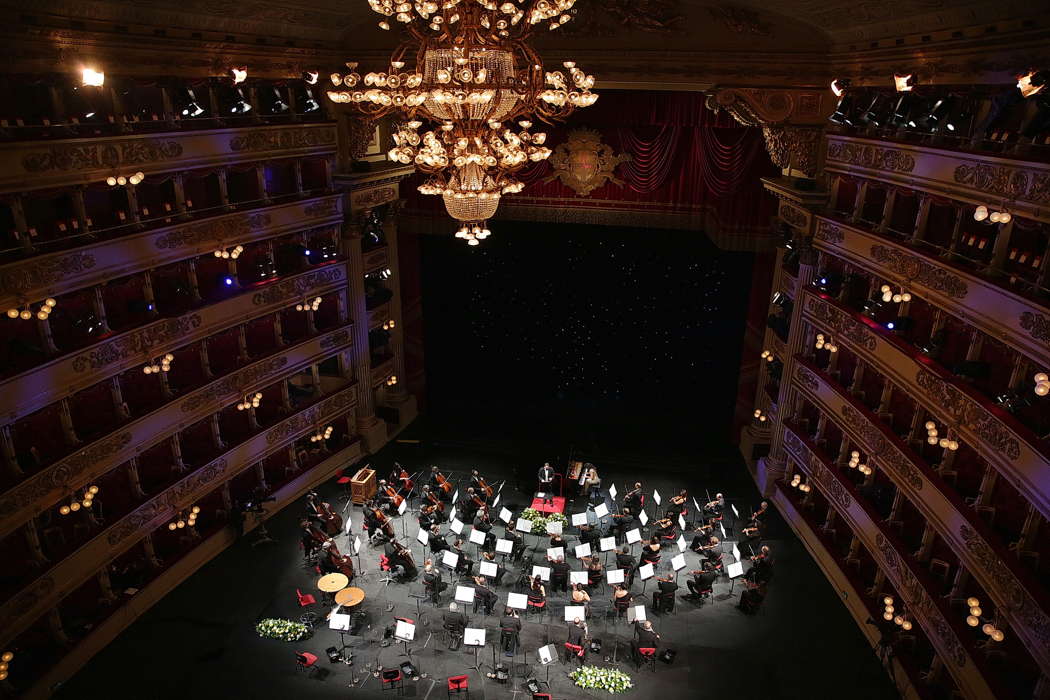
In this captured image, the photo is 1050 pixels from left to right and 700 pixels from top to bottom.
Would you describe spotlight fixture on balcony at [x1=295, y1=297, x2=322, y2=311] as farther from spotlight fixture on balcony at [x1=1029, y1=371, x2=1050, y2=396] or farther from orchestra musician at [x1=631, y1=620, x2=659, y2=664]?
spotlight fixture on balcony at [x1=1029, y1=371, x2=1050, y2=396]

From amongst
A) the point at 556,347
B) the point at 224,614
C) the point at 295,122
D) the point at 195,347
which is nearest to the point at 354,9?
the point at 295,122

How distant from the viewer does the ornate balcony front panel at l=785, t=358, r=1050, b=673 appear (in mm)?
9234

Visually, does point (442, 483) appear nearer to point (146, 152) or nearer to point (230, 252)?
point (230, 252)

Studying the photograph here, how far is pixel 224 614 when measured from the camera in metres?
14.2

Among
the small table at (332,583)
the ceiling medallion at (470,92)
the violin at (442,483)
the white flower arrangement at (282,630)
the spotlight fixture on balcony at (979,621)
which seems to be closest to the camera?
the ceiling medallion at (470,92)

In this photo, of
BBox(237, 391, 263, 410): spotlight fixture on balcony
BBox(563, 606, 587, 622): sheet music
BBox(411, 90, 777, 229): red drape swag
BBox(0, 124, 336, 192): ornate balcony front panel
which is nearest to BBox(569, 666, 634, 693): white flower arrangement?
BBox(563, 606, 587, 622): sheet music

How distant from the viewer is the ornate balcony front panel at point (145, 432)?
1162 cm

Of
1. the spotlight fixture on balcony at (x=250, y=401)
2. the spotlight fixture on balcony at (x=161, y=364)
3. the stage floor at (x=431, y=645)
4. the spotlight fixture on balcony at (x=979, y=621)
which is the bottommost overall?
the stage floor at (x=431, y=645)

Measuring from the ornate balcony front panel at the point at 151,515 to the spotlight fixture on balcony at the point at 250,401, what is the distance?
694 mm

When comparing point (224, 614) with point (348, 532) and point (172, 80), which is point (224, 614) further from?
point (172, 80)

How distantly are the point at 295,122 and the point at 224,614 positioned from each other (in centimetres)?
1053

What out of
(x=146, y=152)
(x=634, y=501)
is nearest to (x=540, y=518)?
(x=634, y=501)

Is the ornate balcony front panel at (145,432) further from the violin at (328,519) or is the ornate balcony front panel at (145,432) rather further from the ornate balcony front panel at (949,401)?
the ornate balcony front panel at (949,401)

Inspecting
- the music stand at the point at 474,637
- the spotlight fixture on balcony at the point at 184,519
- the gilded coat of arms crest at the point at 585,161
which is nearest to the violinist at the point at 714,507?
the music stand at the point at 474,637
